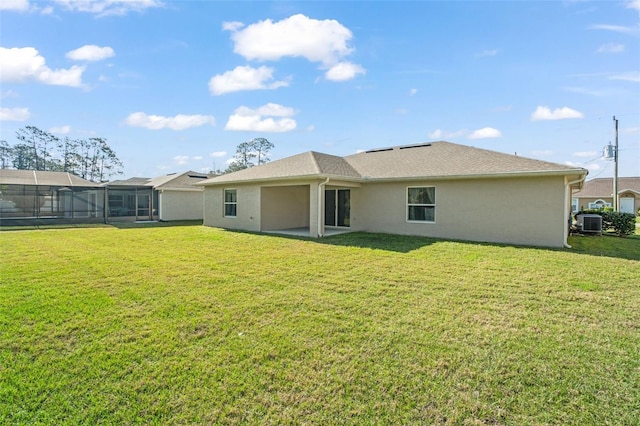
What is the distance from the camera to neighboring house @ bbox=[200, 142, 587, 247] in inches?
406

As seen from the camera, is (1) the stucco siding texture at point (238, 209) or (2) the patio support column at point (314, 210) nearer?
(2) the patio support column at point (314, 210)

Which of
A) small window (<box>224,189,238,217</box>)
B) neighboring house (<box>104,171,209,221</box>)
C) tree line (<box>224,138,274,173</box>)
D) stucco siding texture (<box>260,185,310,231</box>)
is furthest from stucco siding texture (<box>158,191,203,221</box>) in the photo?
tree line (<box>224,138,274,173</box>)

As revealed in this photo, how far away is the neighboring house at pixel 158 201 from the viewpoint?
22719 mm

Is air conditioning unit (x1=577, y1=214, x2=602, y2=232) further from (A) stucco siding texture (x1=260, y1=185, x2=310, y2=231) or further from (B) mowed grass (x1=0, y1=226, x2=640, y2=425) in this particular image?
(A) stucco siding texture (x1=260, y1=185, x2=310, y2=231)

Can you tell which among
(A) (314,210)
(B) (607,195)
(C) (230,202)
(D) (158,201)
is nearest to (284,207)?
(C) (230,202)

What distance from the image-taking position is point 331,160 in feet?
50.3

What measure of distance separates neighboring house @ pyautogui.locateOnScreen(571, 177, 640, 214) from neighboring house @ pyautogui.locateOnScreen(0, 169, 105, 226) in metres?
41.8

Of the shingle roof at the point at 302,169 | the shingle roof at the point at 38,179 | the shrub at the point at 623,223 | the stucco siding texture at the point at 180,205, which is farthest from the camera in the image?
the stucco siding texture at the point at 180,205

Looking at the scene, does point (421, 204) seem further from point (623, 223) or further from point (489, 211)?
point (623, 223)

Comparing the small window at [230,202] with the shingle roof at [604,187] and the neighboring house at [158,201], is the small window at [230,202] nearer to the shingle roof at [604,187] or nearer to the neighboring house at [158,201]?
the neighboring house at [158,201]

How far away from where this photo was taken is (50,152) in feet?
145

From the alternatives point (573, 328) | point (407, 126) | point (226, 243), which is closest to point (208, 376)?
point (573, 328)

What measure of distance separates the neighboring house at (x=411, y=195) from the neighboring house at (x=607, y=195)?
27.1 meters

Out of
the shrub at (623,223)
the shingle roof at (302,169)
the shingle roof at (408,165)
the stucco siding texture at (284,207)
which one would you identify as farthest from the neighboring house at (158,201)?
the shrub at (623,223)
